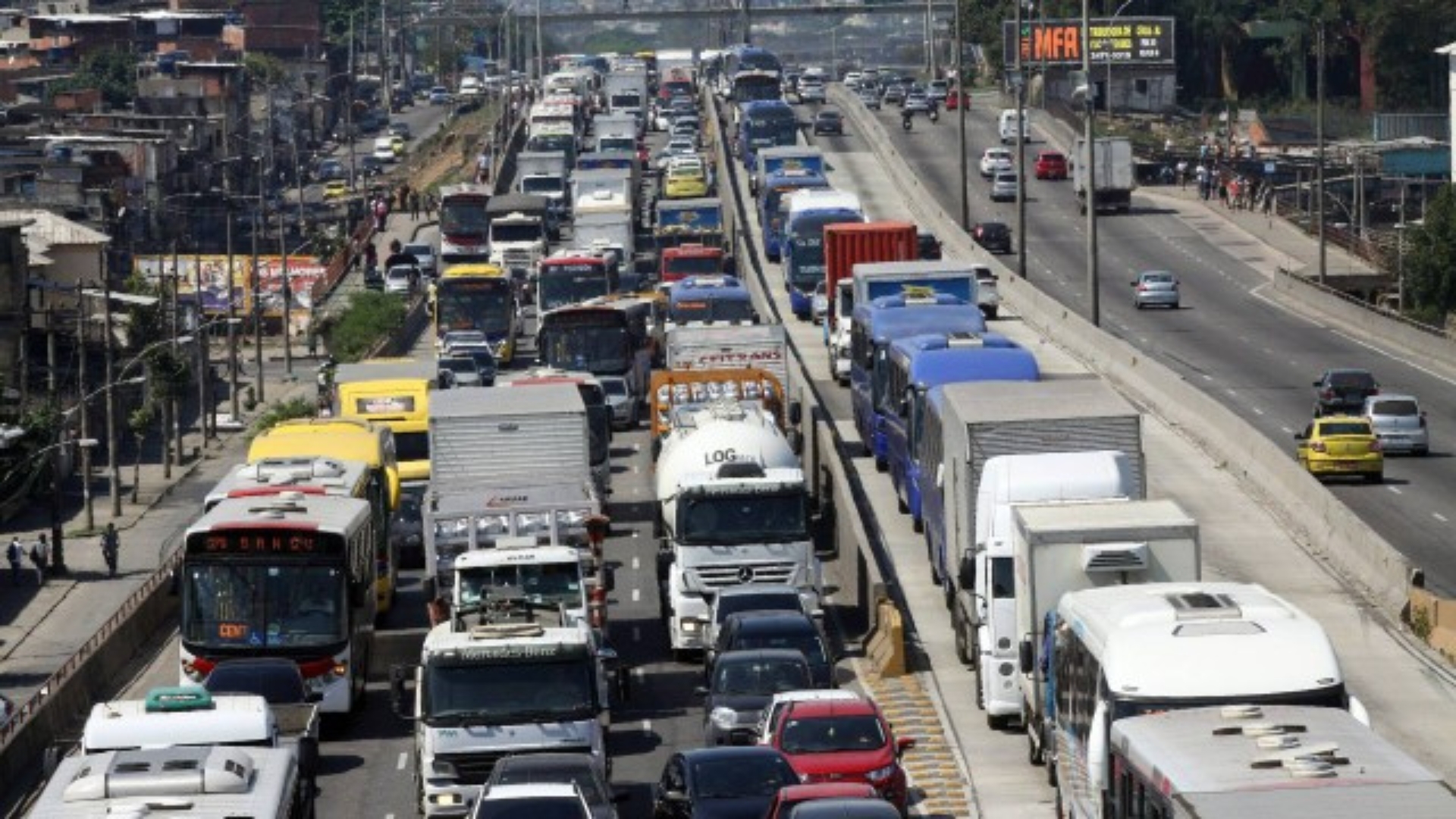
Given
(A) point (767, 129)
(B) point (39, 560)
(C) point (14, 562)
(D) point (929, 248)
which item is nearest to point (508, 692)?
(B) point (39, 560)

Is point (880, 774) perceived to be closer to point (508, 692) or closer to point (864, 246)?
point (508, 692)

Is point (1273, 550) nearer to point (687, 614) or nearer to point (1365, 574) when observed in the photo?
point (1365, 574)

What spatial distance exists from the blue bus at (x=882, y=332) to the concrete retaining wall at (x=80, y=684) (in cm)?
1394

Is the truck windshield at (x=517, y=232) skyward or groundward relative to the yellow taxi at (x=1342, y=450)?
skyward

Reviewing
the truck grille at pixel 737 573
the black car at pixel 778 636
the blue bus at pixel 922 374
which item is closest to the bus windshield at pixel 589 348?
the blue bus at pixel 922 374

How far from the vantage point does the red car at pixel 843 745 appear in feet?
121

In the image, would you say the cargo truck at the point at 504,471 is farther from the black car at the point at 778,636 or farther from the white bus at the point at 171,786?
the white bus at the point at 171,786

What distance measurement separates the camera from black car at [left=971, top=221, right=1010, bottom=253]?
395 feet

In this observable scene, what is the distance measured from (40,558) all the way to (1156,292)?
124 feet

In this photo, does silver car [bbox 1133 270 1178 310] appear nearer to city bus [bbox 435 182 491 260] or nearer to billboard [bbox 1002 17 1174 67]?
city bus [bbox 435 182 491 260]

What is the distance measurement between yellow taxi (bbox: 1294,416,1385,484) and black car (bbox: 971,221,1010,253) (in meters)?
50.8

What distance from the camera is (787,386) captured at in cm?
7025

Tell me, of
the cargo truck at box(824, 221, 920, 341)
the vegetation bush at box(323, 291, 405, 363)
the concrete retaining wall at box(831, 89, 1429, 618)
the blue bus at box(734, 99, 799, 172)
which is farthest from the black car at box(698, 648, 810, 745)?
the blue bus at box(734, 99, 799, 172)

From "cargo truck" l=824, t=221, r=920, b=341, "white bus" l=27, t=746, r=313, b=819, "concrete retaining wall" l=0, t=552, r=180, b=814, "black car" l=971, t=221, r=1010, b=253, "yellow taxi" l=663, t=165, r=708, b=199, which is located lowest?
"concrete retaining wall" l=0, t=552, r=180, b=814
